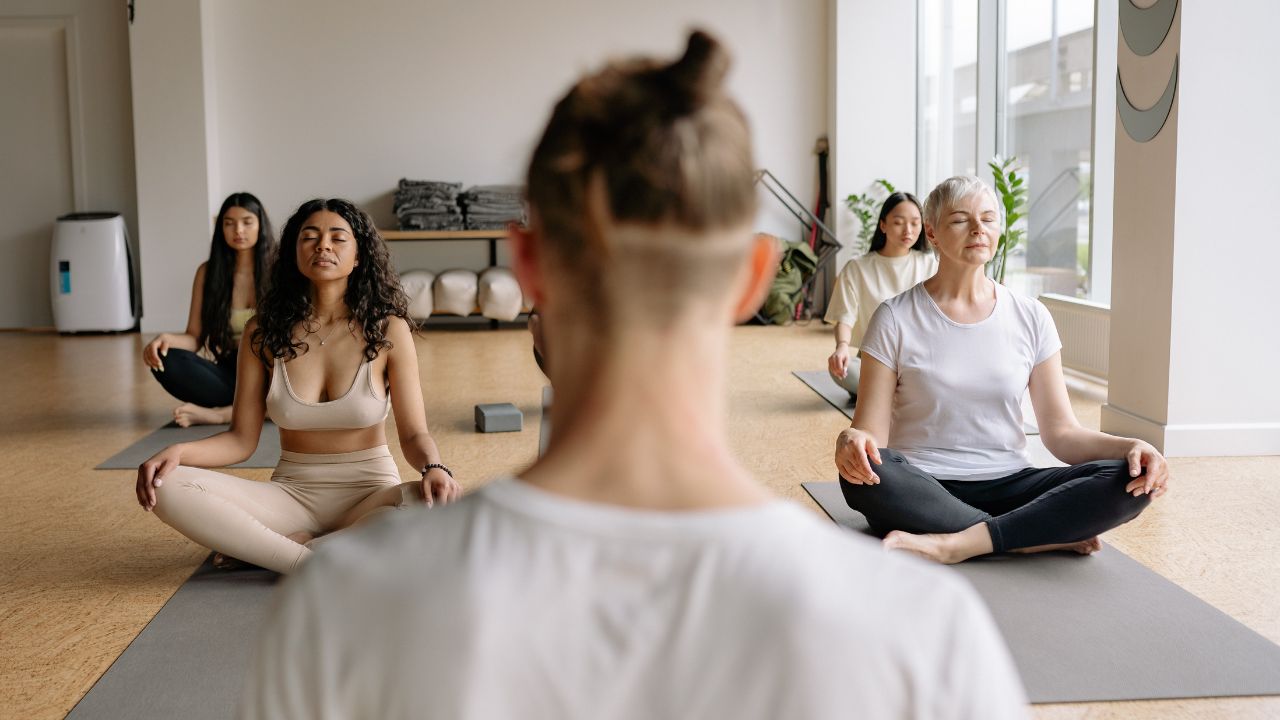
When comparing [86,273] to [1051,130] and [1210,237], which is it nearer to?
[1051,130]

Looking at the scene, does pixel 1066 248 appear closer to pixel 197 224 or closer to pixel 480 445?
pixel 480 445

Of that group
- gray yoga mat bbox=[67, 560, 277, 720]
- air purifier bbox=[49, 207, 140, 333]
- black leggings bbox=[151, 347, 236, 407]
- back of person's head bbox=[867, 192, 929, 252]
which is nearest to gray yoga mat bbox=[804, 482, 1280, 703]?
gray yoga mat bbox=[67, 560, 277, 720]

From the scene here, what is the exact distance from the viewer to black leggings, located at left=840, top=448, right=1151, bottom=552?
256 cm

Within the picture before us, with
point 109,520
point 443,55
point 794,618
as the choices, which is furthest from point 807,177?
point 794,618

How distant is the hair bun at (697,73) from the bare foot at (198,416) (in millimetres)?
4301

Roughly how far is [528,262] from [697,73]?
13 centimetres

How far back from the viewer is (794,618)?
1.76 ft

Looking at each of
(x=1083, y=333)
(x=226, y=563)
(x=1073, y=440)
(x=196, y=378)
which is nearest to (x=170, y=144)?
(x=196, y=378)

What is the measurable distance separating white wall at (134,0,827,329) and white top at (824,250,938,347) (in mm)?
4192

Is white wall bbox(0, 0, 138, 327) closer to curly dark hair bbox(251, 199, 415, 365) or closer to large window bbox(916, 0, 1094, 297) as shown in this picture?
large window bbox(916, 0, 1094, 297)

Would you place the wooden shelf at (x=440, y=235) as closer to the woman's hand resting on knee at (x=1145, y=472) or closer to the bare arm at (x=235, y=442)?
the bare arm at (x=235, y=442)

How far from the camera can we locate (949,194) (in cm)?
274

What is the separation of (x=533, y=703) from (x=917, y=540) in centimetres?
217

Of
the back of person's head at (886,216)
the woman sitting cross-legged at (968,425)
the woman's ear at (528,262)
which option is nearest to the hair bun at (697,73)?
the woman's ear at (528,262)
